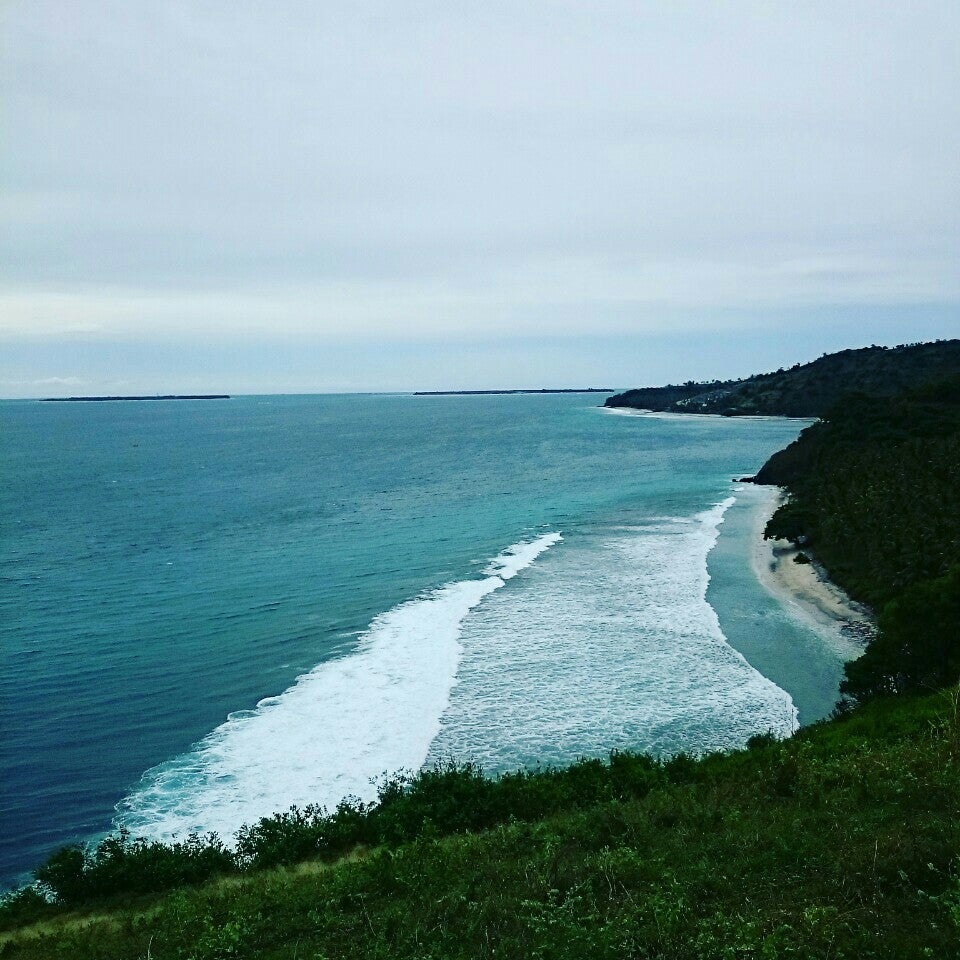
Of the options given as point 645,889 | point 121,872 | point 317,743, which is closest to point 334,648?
point 317,743

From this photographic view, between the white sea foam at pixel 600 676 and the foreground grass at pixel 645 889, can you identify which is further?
the white sea foam at pixel 600 676

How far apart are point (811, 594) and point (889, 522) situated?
6.25 meters

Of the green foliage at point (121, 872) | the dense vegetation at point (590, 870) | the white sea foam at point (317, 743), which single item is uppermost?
the dense vegetation at point (590, 870)

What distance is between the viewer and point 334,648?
113ft

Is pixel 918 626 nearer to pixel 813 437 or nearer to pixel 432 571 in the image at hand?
pixel 432 571

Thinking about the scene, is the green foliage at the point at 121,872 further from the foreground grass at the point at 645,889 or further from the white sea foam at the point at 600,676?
the white sea foam at the point at 600,676

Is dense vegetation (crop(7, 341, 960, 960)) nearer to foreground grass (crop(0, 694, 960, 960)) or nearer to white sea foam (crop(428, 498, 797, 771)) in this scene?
foreground grass (crop(0, 694, 960, 960))

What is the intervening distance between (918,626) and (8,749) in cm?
3169

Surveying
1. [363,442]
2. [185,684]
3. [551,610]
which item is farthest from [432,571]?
[363,442]

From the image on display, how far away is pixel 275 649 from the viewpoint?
34312 millimetres

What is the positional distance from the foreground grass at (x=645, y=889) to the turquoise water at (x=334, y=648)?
8.66 m

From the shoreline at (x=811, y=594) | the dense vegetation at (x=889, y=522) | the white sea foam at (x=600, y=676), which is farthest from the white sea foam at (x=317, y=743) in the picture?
the shoreline at (x=811, y=594)

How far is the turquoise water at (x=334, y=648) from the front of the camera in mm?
24609

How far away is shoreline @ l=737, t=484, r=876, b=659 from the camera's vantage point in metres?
38.0
